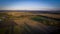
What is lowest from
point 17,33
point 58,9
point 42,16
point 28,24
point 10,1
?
point 17,33

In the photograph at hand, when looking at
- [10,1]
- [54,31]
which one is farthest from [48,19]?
[10,1]

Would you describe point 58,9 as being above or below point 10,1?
below

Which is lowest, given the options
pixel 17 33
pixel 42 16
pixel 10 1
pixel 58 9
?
pixel 17 33

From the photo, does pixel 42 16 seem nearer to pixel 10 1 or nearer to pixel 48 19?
pixel 48 19

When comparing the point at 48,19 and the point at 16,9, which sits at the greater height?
the point at 16,9

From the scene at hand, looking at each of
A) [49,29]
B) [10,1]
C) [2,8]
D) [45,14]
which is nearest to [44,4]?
[45,14]

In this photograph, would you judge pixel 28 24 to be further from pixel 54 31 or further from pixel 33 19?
pixel 54 31
